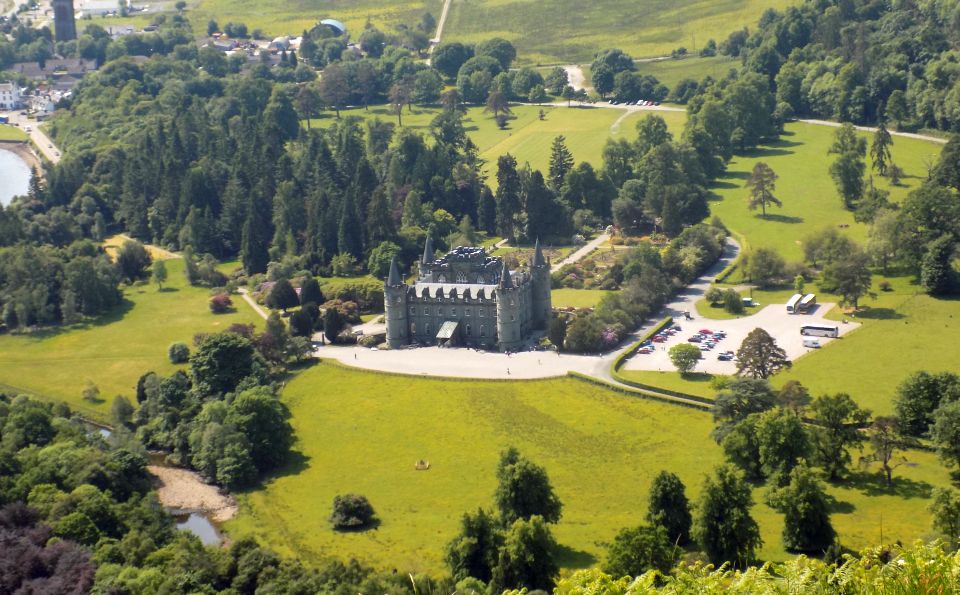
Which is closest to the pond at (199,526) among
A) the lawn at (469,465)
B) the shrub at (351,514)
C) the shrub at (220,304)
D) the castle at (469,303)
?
the lawn at (469,465)

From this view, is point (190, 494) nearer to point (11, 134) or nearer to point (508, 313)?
point (508, 313)

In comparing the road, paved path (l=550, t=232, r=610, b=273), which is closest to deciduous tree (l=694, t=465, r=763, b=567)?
paved path (l=550, t=232, r=610, b=273)

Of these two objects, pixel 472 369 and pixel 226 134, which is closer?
pixel 472 369

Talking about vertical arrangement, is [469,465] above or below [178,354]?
below

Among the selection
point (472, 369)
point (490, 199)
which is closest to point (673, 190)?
point (490, 199)

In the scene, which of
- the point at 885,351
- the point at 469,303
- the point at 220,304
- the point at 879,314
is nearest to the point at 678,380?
the point at 885,351

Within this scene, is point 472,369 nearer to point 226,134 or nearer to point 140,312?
point 140,312

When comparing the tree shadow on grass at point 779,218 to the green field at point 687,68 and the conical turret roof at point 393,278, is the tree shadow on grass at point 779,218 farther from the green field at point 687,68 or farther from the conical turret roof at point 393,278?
the green field at point 687,68
